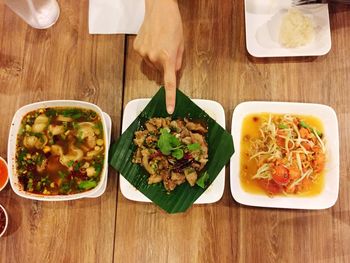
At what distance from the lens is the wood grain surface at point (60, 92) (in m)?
1.87

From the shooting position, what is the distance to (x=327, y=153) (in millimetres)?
1836

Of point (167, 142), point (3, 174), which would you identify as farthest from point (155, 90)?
point (3, 174)

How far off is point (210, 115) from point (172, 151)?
0.29 metres

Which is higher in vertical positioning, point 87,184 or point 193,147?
point 193,147

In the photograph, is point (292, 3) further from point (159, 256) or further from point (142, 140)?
point (159, 256)

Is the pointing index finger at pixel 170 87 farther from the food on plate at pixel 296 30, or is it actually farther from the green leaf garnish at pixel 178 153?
the food on plate at pixel 296 30

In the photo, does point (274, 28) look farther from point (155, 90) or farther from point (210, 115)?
point (155, 90)

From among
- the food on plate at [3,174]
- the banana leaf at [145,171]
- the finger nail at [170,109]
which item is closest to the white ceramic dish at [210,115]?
the banana leaf at [145,171]

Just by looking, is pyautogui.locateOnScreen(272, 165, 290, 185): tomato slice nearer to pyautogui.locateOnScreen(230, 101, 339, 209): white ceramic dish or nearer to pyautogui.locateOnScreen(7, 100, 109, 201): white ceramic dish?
pyautogui.locateOnScreen(230, 101, 339, 209): white ceramic dish

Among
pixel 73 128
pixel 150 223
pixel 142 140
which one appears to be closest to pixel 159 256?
pixel 150 223

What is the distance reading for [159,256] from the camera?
1.84 metres

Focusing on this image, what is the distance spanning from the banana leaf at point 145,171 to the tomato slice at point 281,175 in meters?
0.23

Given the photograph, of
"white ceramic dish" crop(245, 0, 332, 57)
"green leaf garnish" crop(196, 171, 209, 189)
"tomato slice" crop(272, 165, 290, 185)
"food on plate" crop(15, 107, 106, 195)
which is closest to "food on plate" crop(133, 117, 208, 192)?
"green leaf garnish" crop(196, 171, 209, 189)

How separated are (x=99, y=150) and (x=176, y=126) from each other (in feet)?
1.27
